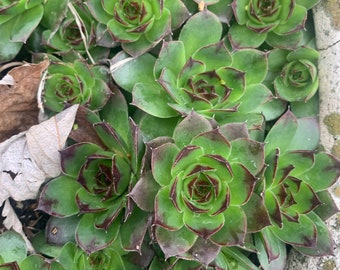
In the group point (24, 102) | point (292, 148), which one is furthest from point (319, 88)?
point (24, 102)

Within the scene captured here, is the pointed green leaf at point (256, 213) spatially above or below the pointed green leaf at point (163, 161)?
below

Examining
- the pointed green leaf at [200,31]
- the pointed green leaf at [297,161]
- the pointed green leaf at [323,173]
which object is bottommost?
the pointed green leaf at [323,173]

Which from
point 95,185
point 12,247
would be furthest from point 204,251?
point 12,247

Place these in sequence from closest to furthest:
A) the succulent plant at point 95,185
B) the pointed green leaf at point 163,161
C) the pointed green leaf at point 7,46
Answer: the pointed green leaf at point 163,161 → the succulent plant at point 95,185 → the pointed green leaf at point 7,46

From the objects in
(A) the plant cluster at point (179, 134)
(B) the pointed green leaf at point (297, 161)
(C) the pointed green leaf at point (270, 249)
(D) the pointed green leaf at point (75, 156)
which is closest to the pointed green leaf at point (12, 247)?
(A) the plant cluster at point (179, 134)

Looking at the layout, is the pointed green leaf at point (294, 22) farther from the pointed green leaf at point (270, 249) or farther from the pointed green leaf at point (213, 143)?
the pointed green leaf at point (270, 249)

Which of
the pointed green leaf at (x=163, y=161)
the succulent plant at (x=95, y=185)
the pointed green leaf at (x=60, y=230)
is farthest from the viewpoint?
the pointed green leaf at (x=60, y=230)

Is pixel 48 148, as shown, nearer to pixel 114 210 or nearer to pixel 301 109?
pixel 114 210
